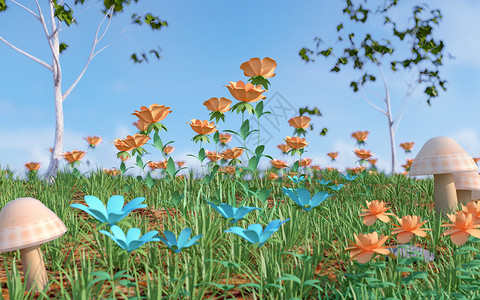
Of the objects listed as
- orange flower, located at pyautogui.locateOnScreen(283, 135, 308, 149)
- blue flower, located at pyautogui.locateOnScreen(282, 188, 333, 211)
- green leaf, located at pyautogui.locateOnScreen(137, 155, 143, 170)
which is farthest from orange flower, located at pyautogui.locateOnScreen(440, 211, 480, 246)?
green leaf, located at pyautogui.locateOnScreen(137, 155, 143, 170)

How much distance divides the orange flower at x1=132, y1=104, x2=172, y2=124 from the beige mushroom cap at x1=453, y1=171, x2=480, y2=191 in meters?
3.00

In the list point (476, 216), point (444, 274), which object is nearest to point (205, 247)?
point (444, 274)

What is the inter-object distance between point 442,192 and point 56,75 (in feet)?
24.1

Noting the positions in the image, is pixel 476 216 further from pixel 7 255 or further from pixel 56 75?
pixel 56 75

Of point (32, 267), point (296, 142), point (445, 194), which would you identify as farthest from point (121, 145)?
point (445, 194)

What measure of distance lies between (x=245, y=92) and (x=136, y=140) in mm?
1279

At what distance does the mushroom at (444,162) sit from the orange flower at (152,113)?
7.07 ft

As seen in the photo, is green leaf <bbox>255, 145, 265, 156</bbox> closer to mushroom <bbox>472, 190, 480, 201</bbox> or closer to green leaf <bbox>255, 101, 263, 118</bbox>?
green leaf <bbox>255, 101, 263, 118</bbox>

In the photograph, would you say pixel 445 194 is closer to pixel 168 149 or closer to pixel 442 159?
pixel 442 159

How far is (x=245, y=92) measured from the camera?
7.93ft

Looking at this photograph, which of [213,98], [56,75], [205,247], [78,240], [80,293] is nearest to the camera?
[80,293]

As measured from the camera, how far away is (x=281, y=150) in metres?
5.63

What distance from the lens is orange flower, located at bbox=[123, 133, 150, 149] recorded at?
3228 millimetres

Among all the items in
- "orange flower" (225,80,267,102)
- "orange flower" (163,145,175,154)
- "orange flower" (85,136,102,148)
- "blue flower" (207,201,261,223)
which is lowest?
"blue flower" (207,201,261,223)
